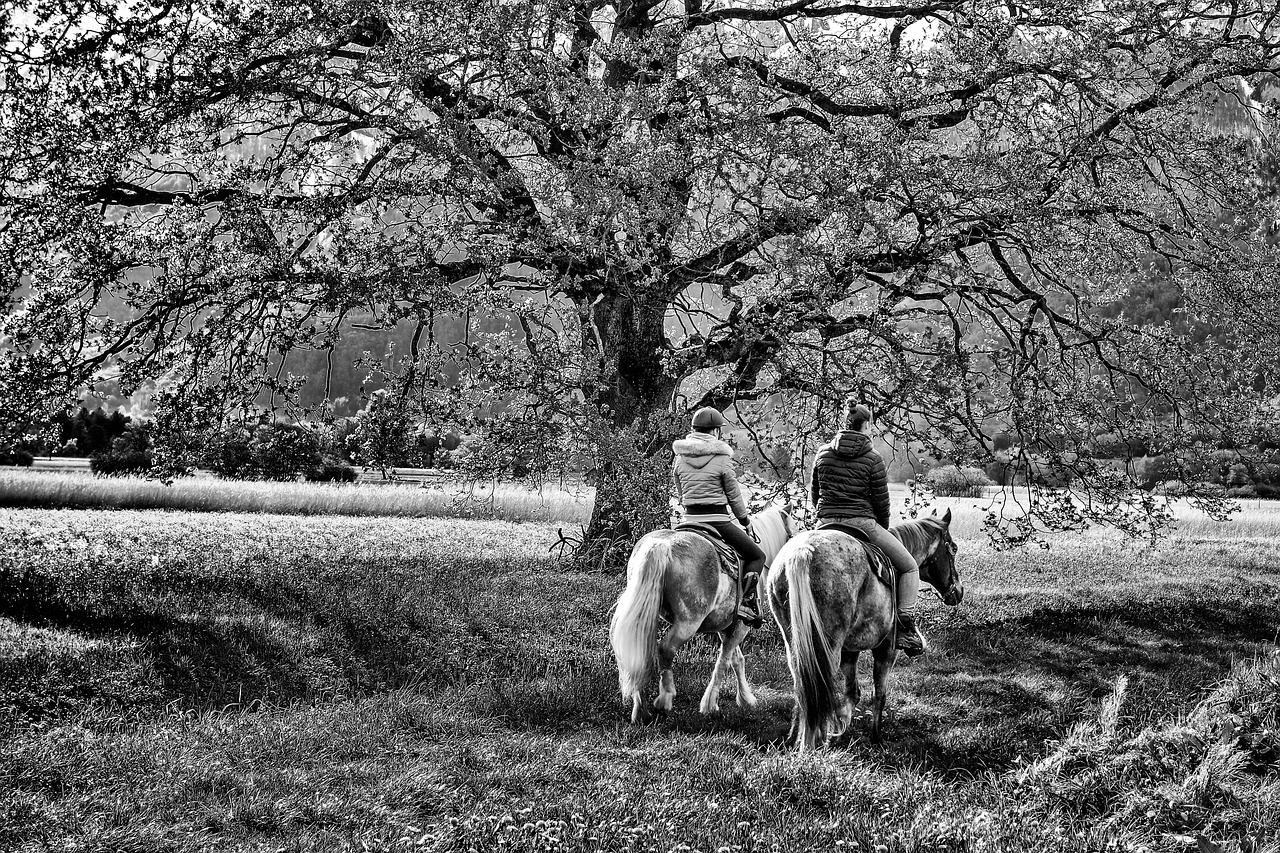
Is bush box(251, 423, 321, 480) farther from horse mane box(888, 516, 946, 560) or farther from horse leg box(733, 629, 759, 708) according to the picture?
horse mane box(888, 516, 946, 560)

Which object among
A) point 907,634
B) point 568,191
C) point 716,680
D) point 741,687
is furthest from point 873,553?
point 568,191

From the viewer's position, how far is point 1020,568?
22.4 metres

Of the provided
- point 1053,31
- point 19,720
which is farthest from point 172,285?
point 1053,31

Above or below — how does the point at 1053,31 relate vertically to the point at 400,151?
above

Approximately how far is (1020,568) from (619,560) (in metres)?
11.1

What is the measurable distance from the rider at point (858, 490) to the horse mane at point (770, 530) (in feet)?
5.06

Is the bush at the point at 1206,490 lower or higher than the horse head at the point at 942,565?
higher

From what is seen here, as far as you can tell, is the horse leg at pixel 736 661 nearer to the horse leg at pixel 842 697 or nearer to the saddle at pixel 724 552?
the saddle at pixel 724 552

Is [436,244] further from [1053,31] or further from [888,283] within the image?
[1053,31]

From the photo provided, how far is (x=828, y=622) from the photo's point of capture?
8.55m

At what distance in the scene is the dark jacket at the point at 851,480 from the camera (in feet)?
29.4

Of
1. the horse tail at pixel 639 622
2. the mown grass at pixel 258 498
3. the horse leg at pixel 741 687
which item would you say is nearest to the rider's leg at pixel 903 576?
the horse leg at pixel 741 687

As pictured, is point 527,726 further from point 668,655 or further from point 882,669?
point 882,669

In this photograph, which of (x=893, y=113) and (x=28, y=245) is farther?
(x=893, y=113)
